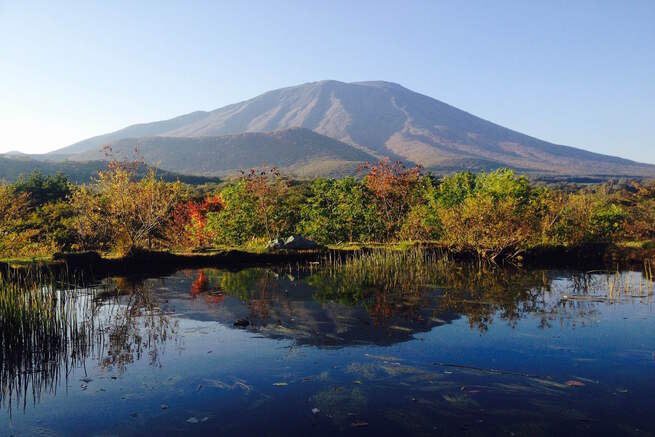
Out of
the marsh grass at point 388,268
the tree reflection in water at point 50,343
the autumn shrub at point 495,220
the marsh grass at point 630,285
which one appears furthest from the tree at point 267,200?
the marsh grass at point 630,285

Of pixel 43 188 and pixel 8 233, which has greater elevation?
pixel 43 188

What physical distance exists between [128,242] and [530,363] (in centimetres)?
1444

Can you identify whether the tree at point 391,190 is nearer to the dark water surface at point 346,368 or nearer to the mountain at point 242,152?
the dark water surface at point 346,368

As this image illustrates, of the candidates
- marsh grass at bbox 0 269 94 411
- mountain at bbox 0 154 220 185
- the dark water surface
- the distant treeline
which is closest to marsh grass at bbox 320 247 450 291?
the dark water surface

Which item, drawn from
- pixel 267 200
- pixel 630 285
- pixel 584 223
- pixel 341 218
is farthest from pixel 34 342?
pixel 584 223

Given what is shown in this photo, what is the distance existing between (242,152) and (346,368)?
156 meters

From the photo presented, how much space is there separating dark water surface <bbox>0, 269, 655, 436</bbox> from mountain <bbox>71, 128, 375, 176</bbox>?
403 feet

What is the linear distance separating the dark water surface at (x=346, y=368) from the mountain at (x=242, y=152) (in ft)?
403

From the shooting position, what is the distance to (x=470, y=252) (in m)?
19.3

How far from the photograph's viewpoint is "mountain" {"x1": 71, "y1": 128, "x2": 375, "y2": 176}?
474 feet

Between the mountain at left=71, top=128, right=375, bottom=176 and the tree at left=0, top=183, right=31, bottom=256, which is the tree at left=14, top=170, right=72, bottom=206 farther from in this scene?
the mountain at left=71, top=128, right=375, bottom=176

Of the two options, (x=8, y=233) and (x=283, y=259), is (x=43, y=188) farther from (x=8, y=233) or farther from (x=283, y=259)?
(x=283, y=259)

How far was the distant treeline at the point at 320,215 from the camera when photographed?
17.7 meters

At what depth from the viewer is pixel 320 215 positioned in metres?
21.8
